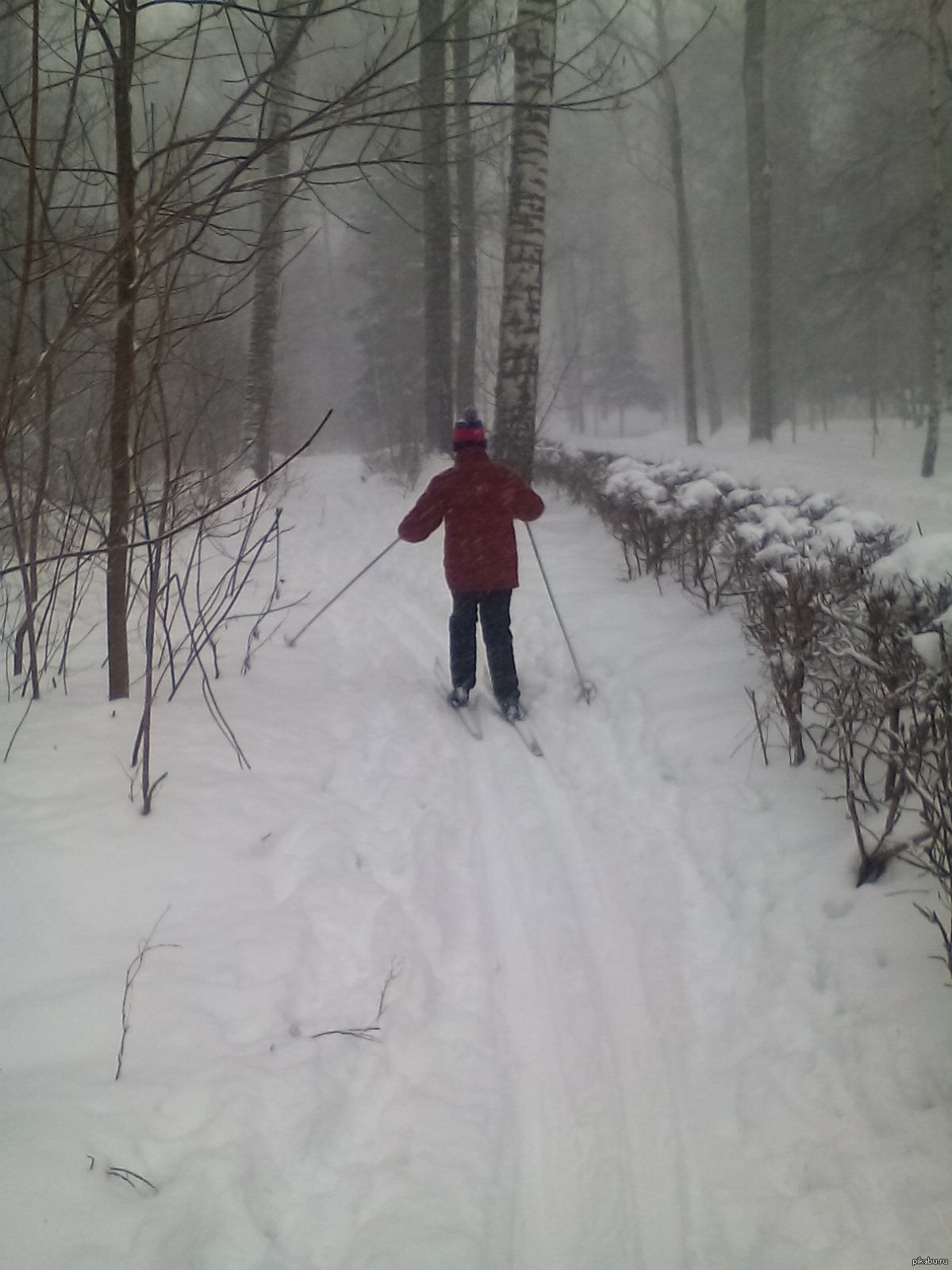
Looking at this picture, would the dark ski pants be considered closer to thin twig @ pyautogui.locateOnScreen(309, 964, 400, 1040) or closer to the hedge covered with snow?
the hedge covered with snow

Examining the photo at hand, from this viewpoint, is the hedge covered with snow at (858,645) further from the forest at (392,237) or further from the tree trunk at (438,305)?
the tree trunk at (438,305)

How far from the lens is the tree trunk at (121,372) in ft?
7.42

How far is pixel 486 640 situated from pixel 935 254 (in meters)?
10.4

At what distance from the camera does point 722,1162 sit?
1925mm

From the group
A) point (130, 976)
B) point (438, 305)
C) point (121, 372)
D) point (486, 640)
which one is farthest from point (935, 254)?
point (130, 976)

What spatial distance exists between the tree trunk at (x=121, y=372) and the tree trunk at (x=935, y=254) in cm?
1155

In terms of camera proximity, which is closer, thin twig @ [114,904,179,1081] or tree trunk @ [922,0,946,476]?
thin twig @ [114,904,179,1081]

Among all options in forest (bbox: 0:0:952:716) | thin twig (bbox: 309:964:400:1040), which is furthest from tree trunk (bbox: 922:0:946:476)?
thin twig (bbox: 309:964:400:1040)

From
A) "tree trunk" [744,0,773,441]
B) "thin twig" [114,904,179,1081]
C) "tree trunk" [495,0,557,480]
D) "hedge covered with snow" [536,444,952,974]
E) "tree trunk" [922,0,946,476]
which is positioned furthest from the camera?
"tree trunk" [744,0,773,441]

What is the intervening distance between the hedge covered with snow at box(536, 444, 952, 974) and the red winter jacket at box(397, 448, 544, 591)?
1451mm

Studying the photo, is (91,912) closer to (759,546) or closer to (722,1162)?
(722,1162)

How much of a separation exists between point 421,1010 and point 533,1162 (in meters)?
0.56

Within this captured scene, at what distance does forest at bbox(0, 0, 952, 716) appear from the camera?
6.35 ft

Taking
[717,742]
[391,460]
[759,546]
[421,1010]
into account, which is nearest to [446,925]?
[421,1010]
